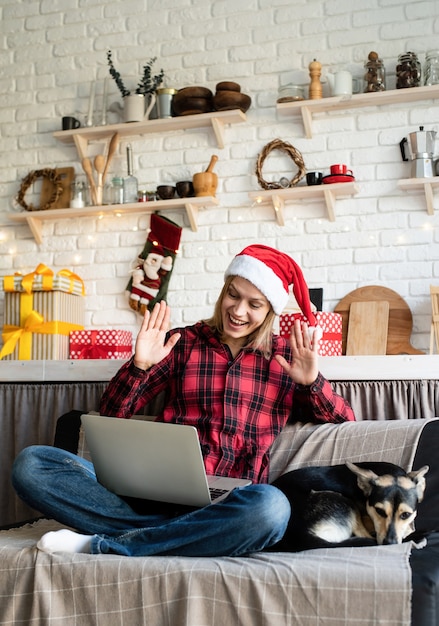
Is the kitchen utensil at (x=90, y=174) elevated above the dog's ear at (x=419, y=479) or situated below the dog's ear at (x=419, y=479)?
above

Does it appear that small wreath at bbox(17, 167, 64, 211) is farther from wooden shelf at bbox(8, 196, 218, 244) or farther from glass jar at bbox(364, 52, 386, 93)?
glass jar at bbox(364, 52, 386, 93)

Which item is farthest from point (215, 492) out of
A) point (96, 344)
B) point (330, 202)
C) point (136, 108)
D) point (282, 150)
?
point (136, 108)

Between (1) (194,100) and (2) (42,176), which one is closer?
(1) (194,100)

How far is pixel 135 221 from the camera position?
3729mm

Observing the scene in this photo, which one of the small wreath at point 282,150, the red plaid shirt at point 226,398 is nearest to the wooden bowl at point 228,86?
the small wreath at point 282,150

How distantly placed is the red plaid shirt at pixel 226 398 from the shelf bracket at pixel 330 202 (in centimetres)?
111

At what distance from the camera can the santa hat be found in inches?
93.1

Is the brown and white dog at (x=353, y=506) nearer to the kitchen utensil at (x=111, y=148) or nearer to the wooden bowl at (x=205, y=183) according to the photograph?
the wooden bowl at (x=205, y=183)

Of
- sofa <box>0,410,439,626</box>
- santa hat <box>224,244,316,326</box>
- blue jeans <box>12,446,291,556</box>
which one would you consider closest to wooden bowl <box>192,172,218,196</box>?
santa hat <box>224,244,316,326</box>

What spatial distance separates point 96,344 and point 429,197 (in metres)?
1.52

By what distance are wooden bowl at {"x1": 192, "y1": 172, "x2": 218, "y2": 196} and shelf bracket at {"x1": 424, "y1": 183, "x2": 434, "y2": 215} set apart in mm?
935

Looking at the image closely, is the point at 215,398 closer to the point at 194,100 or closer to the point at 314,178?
the point at 314,178

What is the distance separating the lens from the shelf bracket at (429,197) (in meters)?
3.21

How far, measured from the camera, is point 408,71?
327 cm
